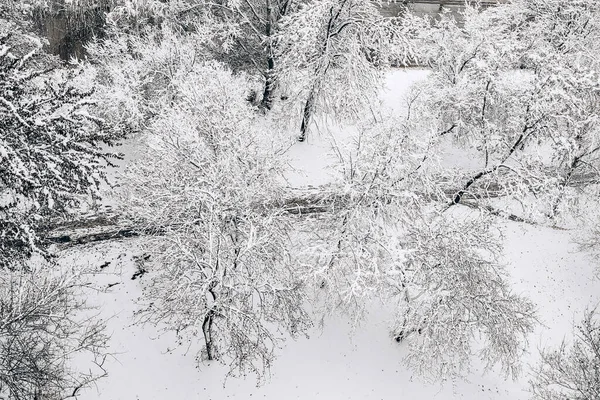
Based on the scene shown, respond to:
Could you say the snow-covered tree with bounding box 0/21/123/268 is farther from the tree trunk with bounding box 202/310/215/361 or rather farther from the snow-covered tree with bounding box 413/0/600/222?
the snow-covered tree with bounding box 413/0/600/222

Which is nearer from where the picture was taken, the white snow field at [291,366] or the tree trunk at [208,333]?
the tree trunk at [208,333]

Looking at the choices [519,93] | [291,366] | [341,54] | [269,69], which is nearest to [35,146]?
[291,366]

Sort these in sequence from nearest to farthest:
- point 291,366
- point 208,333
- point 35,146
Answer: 1. point 35,146
2. point 208,333
3. point 291,366

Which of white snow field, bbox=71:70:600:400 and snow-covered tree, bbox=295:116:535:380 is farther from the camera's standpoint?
white snow field, bbox=71:70:600:400

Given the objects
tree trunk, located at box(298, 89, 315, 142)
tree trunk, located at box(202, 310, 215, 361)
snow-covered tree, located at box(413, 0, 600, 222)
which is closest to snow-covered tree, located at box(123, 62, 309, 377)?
tree trunk, located at box(202, 310, 215, 361)

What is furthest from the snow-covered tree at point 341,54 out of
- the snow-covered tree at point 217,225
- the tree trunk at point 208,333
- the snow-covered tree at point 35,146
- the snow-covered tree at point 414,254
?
the tree trunk at point 208,333

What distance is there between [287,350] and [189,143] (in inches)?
319

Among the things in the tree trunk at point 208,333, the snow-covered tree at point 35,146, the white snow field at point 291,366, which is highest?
the snow-covered tree at point 35,146

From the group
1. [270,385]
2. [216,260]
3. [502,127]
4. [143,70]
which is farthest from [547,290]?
[143,70]

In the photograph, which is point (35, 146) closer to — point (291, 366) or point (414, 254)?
point (414, 254)

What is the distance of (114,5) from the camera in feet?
68.0

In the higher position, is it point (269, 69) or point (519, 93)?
point (519, 93)

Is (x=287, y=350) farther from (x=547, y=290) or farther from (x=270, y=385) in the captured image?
(x=547, y=290)

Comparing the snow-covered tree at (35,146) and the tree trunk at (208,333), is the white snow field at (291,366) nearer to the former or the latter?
the tree trunk at (208,333)
